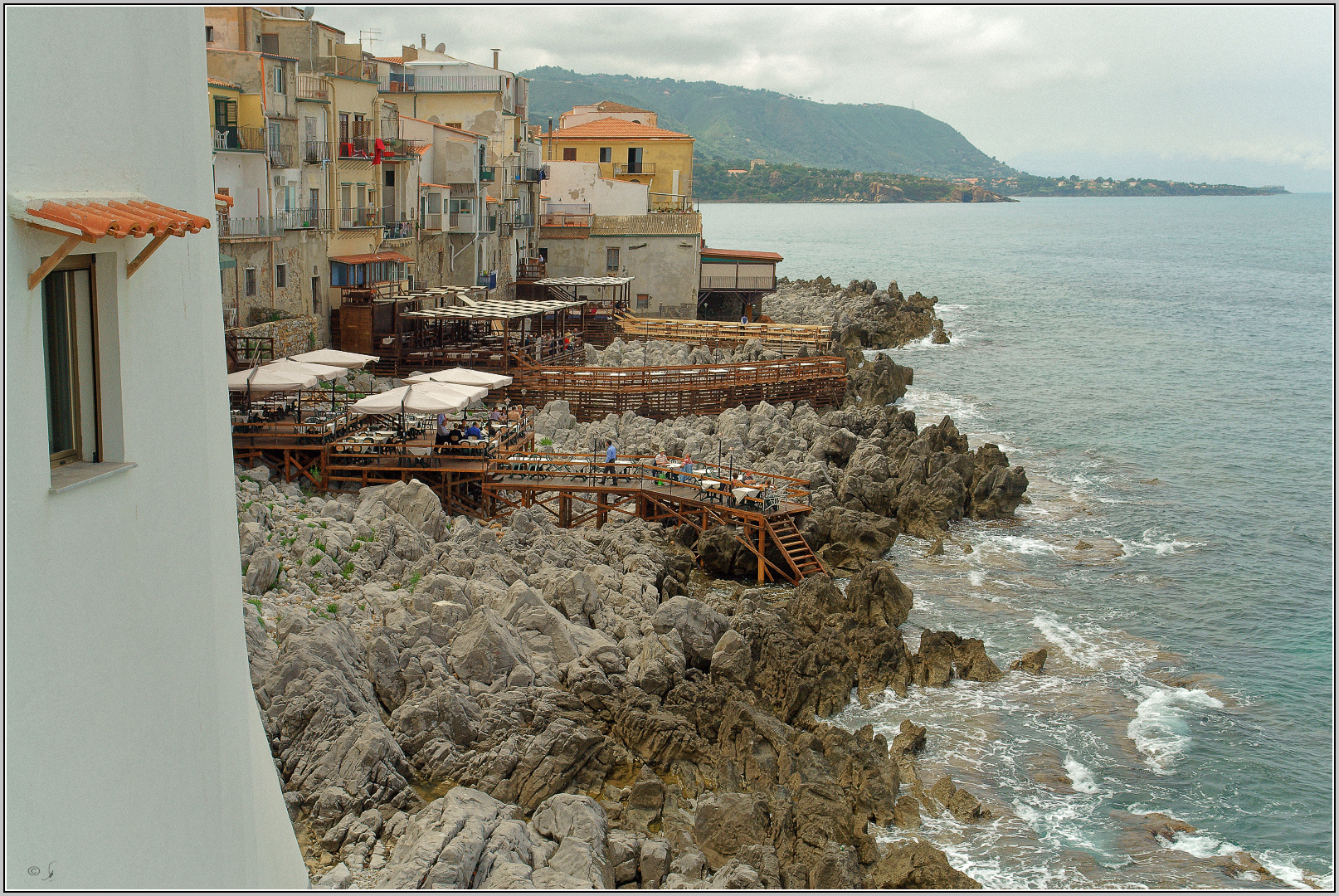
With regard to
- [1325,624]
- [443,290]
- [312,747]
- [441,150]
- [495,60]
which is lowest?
[1325,624]

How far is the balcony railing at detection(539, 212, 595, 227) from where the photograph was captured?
6800cm

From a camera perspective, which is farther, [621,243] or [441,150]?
[621,243]

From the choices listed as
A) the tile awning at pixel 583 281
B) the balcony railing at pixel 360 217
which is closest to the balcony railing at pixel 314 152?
A: the balcony railing at pixel 360 217

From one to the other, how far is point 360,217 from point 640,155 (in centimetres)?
3196

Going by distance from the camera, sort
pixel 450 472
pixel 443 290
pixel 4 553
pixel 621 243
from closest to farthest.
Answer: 1. pixel 4 553
2. pixel 450 472
3. pixel 443 290
4. pixel 621 243

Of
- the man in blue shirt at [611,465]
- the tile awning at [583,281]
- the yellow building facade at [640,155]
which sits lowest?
the man in blue shirt at [611,465]

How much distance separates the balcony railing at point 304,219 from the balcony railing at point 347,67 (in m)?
5.77

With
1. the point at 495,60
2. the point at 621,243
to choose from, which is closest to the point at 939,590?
the point at 621,243

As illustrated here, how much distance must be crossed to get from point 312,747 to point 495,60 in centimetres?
5976

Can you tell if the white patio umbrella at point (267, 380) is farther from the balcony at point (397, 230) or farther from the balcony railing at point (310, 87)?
the balcony at point (397, 230)

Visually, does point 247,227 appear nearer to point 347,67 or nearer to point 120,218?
point 347,67

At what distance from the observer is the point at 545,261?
6838 cm

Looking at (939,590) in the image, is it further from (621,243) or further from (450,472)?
(621,243)

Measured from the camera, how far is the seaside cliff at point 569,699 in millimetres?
14883
